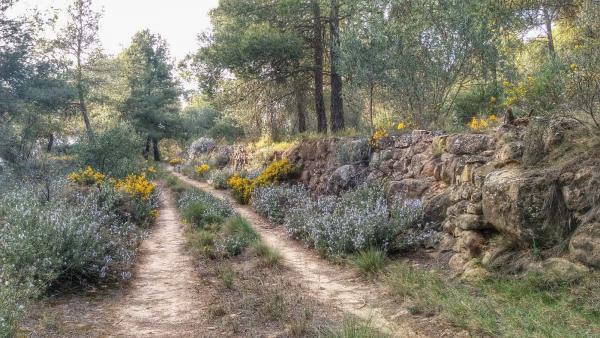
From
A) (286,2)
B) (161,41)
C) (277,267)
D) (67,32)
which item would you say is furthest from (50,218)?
(161,41)

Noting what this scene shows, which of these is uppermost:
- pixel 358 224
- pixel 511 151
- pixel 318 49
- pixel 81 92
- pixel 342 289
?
pixel 81 92

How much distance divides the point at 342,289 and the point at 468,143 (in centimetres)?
344

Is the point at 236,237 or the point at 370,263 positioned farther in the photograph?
the point at 236,237

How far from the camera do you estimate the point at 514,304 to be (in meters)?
4.14

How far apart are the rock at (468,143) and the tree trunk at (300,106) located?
8.91 m

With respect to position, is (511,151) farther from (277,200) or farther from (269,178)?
(269,178)

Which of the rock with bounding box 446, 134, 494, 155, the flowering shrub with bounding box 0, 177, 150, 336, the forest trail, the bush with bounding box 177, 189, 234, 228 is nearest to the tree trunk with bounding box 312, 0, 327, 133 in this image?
the bush with bounding box 177, 189, 234, 228

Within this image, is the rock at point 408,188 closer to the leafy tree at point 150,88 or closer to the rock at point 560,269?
the rock at point 560,269

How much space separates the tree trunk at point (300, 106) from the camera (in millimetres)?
16203

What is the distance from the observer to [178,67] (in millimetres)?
15156

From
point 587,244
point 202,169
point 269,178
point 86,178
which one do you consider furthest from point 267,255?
point 202,169

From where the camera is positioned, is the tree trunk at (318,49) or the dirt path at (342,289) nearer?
the dirt path at (342,289)

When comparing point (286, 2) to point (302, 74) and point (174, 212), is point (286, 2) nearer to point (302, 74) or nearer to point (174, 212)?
point (302, 74)

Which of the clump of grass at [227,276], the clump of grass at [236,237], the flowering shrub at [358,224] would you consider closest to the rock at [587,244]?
the flowering shrub at [358,224]
